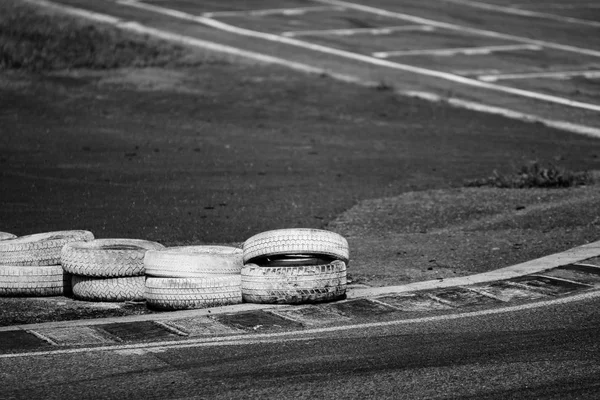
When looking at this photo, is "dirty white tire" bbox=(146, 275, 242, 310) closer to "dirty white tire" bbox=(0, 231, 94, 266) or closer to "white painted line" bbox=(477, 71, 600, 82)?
"dirty white tire" bbox=(0, 231, 94, 266)

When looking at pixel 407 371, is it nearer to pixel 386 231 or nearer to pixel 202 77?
pixel 386 231

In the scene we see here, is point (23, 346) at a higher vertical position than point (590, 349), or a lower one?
lower

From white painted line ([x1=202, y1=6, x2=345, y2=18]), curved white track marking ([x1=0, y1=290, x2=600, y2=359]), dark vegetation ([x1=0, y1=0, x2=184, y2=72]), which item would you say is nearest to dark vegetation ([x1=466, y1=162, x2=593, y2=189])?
curved white track marking ([x1=0, y1=290, x2=600, y2=359])

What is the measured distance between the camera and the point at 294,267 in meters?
9.04

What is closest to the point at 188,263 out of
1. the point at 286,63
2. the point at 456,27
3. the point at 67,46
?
the point at 286,63

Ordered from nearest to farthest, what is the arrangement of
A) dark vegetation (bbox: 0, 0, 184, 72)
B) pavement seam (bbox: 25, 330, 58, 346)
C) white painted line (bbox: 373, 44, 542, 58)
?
pavement seam (bbox: 25, 330, 58, 346), dark vegetation (bbox: 0, 0, 184, 72), white painted line (bbox: 373, 44, 542, 58)

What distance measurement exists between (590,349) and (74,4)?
2279 centimetres

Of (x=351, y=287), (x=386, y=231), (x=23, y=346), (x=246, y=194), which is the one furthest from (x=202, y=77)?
(x=23, y=346)

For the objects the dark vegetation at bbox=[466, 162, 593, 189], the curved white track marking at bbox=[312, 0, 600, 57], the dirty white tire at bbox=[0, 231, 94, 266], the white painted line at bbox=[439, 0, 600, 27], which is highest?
the white painted line at bbox=[439, 0, 600, 27]

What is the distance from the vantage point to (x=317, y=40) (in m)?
25.2

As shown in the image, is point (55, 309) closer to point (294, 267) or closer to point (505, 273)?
point (294, 267)

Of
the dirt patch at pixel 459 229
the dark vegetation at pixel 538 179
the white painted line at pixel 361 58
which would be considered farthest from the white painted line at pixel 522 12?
the dirt patch at pixel 459 229

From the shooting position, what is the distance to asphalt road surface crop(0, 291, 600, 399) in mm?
6668

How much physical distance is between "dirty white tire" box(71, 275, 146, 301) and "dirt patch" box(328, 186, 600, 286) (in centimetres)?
200
